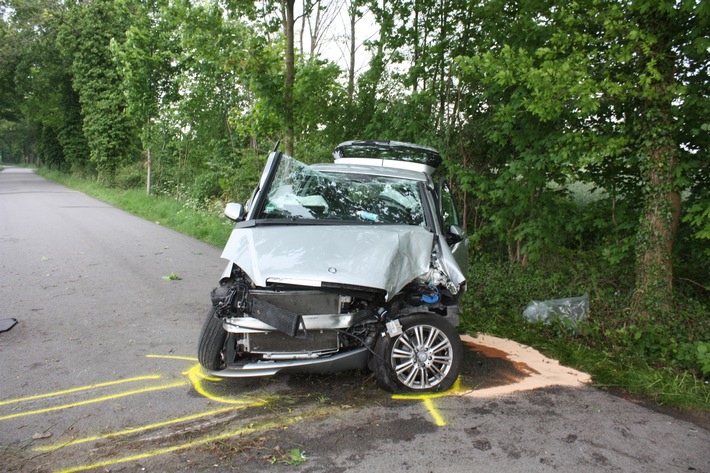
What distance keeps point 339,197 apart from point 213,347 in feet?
6.46

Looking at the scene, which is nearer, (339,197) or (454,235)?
(454,235)

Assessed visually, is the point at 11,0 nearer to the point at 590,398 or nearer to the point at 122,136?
the point at 122,136

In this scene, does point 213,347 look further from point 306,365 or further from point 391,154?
point 391,154

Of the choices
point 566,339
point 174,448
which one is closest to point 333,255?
point 174,448

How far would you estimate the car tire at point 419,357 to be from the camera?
14.1ft

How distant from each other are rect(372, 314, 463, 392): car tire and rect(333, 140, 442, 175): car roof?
2.61 meters

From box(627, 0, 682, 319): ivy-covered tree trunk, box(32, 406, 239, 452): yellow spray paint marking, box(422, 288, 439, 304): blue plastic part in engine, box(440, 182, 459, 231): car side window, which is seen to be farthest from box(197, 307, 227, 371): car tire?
box(627, 0, 682, 319): ivy-covered tree trunk

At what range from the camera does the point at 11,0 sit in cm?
3148

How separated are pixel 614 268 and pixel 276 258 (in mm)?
5163

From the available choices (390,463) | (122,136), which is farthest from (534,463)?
(122,136)

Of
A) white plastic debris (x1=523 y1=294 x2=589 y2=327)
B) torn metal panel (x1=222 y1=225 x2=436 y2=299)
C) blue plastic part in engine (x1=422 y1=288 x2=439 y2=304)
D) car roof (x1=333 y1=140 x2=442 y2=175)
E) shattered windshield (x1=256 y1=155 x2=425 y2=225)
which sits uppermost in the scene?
car roof (x1=333 y1=140 x2=442 y2=175)

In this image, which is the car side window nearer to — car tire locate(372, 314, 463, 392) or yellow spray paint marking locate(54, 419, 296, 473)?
car tire locate(372, 314, 463, 392)

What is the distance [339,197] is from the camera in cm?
550

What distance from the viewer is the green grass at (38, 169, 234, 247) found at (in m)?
13.8
